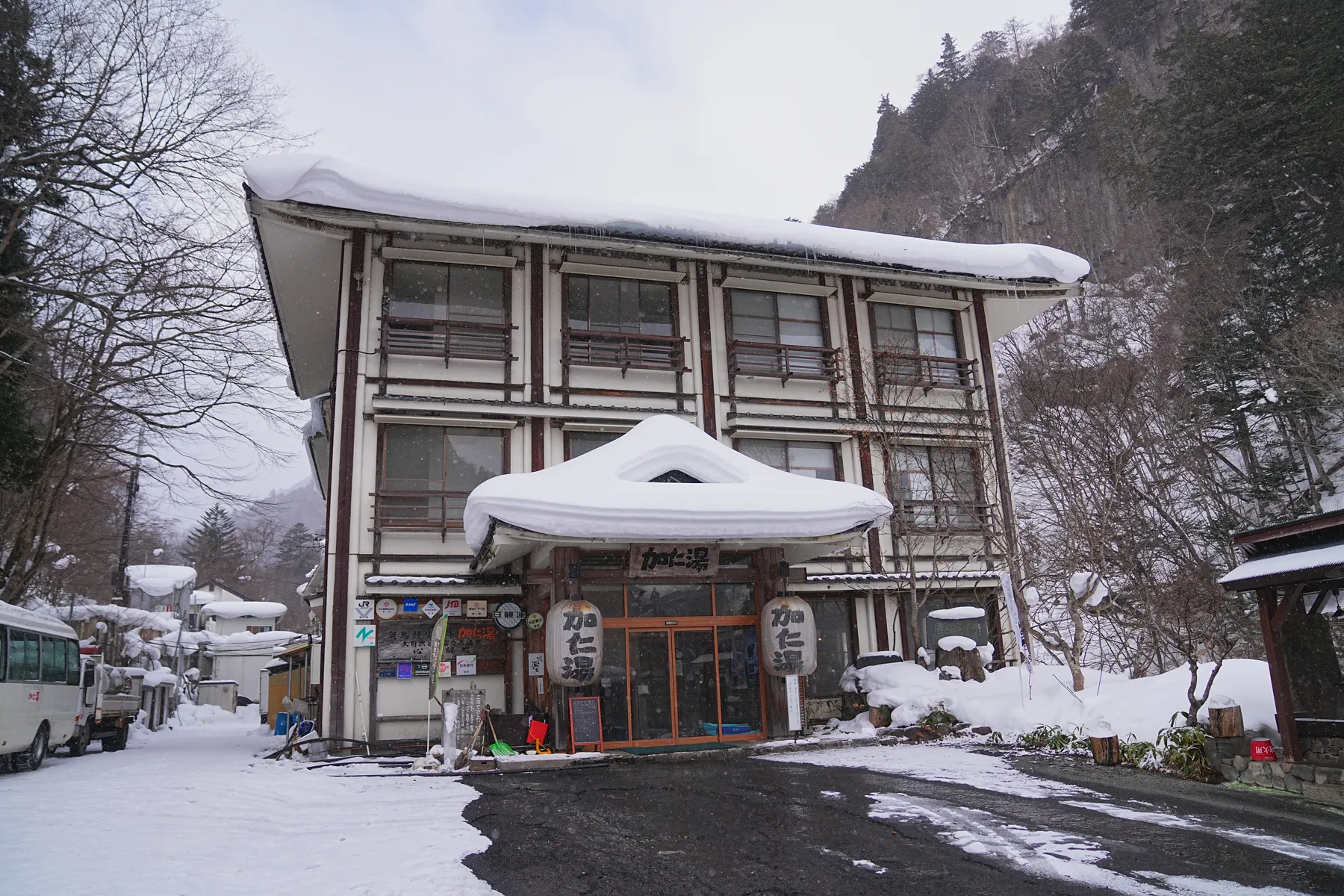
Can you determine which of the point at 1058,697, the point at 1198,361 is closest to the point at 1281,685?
the point at 1058,697

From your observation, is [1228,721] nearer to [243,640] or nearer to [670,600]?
[670,600]

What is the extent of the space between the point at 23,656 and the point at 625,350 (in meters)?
12.0

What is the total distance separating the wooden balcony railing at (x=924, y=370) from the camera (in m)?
20.2

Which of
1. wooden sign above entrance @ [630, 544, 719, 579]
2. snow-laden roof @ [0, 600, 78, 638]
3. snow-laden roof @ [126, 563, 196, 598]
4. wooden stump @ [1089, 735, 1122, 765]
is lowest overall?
wooden stump @ [1089, 735, 1122, 765]

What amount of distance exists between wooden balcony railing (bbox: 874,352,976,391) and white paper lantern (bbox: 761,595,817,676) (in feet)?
24.3

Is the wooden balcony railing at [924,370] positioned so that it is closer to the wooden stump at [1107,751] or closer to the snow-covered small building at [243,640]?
the wooden stump at [1107,751]

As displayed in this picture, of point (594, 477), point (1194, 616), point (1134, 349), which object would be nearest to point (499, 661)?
point (594, 477)

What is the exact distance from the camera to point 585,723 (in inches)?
535

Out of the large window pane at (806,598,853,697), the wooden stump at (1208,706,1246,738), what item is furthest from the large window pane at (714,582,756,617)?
the wooden stump at (1208,706,1246,738)

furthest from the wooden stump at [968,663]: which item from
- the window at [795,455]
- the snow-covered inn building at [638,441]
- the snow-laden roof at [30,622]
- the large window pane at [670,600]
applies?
the snow-laden roof at [30,622]

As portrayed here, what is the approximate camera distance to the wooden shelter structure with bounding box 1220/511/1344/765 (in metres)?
8.65

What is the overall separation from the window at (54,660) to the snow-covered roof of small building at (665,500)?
7.68m

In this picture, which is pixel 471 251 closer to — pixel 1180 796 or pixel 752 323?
pixel 752 323

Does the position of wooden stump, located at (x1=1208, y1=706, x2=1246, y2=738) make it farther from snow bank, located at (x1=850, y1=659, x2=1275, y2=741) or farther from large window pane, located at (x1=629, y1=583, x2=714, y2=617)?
large window pane, located at (x1=629, y1=583, x2=714, y2=617)
